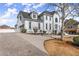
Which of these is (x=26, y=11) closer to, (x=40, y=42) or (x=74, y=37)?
(x=40, y=42)

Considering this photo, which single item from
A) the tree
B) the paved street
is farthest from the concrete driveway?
the tree

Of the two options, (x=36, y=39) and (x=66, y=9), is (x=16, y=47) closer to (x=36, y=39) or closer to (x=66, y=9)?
(x=36, y=39)

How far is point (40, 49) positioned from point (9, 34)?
1.19 ft

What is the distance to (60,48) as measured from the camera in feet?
6.07

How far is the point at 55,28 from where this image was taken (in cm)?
187

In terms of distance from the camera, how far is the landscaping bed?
1.83 metres

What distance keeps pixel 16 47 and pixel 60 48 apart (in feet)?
1.48

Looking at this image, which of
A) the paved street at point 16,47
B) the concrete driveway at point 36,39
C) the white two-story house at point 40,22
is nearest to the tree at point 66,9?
the white two-story house at point 40,22

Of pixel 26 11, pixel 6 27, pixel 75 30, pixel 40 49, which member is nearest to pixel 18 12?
pixel 26 11

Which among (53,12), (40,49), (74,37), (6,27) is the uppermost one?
(53,12)

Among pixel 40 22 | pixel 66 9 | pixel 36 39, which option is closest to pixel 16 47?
pixel 36 39

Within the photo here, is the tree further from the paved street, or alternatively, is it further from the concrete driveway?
the paved street

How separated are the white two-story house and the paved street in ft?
Result: 0.40

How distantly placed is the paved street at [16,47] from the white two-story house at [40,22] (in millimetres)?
123
